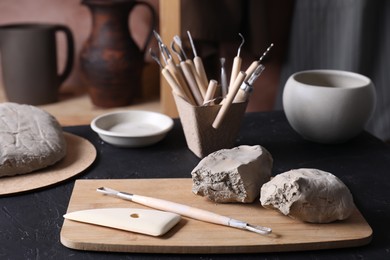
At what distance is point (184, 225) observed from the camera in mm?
756

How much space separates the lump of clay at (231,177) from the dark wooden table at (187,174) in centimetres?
10

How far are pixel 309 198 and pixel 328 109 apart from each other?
0.32 m

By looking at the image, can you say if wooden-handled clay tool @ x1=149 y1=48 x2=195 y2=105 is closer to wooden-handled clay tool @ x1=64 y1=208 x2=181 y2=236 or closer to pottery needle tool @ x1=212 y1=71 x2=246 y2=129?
pottery needle tool @ x1=212 y1=71 x2=246 y2=129

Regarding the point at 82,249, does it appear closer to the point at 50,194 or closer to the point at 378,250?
the point at 50,194

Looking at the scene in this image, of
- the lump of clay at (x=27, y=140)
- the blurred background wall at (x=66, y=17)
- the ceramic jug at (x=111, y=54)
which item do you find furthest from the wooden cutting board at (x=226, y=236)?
the blurred background wall at (x=66, y=17)

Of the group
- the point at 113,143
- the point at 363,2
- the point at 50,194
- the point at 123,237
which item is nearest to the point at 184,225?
the point at 123,237

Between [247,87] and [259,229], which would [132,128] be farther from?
[259,229]

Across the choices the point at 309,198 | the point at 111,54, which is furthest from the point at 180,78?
the point at 111,54

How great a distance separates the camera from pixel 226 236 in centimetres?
73

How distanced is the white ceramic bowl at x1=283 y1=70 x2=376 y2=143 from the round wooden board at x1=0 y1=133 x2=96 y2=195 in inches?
14.4

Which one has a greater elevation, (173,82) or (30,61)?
(173,82)

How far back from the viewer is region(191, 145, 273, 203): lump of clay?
80 cm

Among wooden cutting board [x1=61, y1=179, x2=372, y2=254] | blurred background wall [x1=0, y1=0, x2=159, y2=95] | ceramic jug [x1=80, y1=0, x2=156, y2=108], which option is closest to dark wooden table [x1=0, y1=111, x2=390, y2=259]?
wooden cutting board [x1=61, y1=179, x2=372, y2=254]

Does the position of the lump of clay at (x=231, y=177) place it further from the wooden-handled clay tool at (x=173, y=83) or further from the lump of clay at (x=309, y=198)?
the wooden-handled clay tool at (x=173, y=83)
